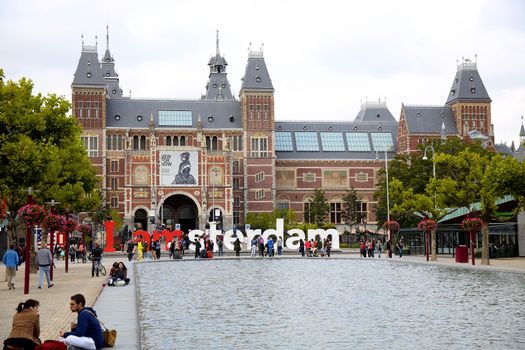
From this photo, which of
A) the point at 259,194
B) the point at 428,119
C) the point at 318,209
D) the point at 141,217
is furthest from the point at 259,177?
the point at 428,119

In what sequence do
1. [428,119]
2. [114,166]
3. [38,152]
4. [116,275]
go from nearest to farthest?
[116,275], [38,152], [114,166], [428,119]

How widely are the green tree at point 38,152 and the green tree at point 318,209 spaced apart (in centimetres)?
4867

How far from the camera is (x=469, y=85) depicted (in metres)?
95.6

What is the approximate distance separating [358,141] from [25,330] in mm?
91267

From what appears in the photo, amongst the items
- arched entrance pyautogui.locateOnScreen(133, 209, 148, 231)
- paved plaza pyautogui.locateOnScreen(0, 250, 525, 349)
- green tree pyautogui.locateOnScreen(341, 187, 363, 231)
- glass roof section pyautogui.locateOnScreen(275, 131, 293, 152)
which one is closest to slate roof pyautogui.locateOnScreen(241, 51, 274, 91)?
glass roof section pyautogui.locateOnScreen(275, 131, 293, 152)

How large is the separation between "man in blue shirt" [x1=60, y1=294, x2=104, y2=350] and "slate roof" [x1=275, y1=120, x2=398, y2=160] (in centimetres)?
8632

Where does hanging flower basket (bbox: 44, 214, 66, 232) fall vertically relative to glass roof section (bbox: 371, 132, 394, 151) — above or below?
below

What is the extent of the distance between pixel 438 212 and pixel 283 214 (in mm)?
42609

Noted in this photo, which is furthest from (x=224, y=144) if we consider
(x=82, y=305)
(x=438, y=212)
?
(x=82, y=305)

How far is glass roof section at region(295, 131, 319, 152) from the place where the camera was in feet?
328

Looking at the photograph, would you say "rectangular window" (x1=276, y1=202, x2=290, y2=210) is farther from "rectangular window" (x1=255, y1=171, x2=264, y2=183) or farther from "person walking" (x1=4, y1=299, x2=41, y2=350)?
"person walking" (x1=4, y1=299, x2=41, y2=350)

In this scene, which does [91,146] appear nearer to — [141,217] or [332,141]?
[141,217]

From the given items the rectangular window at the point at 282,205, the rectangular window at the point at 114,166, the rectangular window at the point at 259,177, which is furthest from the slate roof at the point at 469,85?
the rectangular window at the point at 114,166

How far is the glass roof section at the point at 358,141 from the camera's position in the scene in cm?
10038
